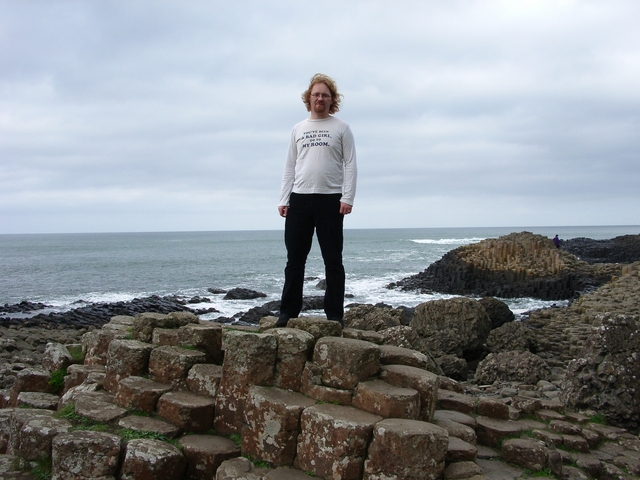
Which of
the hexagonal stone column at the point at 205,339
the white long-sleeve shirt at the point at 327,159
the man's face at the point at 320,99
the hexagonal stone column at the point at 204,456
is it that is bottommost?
the hexagonal stone column at the point at 204,456

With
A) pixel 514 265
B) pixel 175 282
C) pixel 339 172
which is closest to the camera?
pixel 339 172

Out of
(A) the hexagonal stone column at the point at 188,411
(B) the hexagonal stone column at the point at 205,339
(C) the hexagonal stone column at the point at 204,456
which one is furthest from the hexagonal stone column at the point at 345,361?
(B) the hexagonal stone column at the point at 205,339

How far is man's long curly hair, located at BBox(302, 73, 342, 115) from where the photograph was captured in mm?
7129

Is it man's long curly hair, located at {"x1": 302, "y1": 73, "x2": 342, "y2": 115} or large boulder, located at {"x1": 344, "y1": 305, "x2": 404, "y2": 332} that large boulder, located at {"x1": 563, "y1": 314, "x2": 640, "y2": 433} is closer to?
large boulder, located at {"x1": 344, "y1": 305, "x2": 404, "y2": 332}

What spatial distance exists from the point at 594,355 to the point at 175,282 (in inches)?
1720

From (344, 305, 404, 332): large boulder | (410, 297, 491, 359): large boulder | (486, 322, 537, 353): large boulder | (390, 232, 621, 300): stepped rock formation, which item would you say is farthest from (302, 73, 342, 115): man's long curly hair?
(390, 232, 621, 300): stepped rock formation

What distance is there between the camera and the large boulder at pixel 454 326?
15.1 m

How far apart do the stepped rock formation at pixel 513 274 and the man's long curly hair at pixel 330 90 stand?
3057cm

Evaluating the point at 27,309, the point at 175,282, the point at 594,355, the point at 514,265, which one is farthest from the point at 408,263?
the point at 594,355

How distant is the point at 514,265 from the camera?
4012cm

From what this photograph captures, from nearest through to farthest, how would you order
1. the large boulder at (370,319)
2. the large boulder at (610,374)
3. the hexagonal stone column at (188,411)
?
1. the hexagonal stone column at (188,411)
2. the large boulder at (610,374)
3. the large boulder at (370,319)

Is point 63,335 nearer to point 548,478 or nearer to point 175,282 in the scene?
point 548,478

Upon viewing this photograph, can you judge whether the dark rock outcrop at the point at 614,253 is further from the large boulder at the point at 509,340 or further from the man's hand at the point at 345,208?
the man's hand at the point at 345,208

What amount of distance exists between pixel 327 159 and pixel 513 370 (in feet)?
26.0
